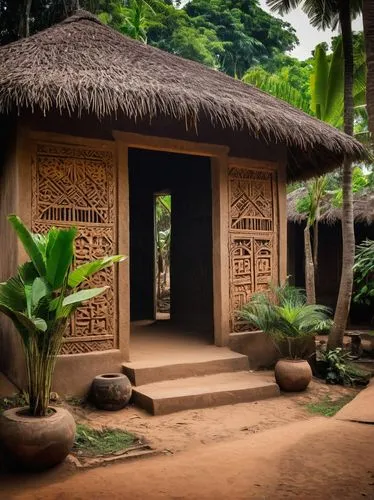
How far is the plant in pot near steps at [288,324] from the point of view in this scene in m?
5.93

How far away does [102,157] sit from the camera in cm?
586

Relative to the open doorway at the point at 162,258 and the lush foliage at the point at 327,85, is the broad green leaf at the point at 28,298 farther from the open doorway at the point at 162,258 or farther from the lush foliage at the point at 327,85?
the open doorway at the point at 162,258

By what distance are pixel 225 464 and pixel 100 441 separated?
45.8 inches

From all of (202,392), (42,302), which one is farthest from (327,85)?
(42,302)

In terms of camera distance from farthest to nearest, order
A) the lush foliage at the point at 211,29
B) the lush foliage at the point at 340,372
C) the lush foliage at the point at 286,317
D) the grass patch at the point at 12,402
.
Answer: the lush foliage at the point at 211,29, the lush foliage at the point at 340,372, the lush foliage at the point at 286,317, the grass patch at the point at 12,402

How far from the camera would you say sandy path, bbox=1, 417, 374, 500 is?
3.25 metres

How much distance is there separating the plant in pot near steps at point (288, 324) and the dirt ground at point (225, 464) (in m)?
0.89

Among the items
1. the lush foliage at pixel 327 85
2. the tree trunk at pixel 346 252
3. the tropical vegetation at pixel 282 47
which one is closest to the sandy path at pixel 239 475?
the tropical vegetation at pixel 282 47

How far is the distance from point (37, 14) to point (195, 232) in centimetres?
917

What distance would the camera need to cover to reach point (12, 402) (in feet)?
15.6

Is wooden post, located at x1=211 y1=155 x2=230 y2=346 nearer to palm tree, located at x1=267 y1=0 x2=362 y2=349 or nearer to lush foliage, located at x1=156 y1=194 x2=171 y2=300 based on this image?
palm tree, located at x1=267 y1=0 x2=362 y2=349

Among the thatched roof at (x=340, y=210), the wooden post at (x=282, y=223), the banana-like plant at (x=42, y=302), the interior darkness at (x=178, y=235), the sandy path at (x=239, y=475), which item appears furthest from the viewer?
the thatched roof at (x=340, y=210)

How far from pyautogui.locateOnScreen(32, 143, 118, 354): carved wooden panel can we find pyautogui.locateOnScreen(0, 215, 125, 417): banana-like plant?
1521 mm

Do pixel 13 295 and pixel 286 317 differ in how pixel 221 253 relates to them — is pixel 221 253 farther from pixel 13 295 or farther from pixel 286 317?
pixel 13 295
